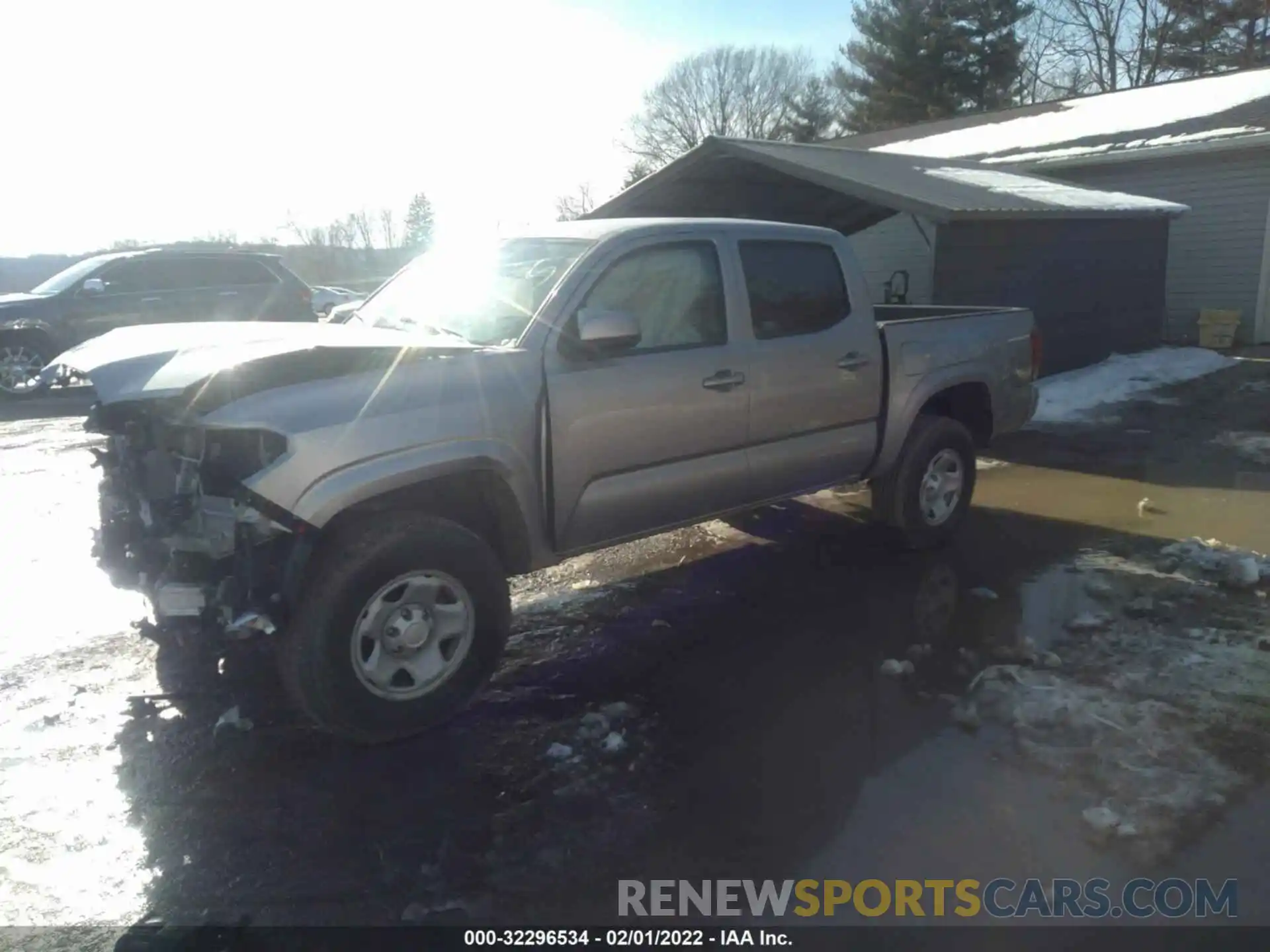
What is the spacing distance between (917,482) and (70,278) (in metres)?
13.2

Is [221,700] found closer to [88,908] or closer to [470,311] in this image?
[88,908]

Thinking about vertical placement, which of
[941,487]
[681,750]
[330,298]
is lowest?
[681,750]

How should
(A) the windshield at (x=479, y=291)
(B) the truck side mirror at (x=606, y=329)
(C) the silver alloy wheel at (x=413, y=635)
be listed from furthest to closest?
1. (A) the windshield at (x=479, y=291)
2. (B) the truck side mirror at (x=606, y=329)
3. (C) the silver alloy wheel at (x=413, y=635)

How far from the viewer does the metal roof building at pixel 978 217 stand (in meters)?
11.2

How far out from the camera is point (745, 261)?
5.39 metres

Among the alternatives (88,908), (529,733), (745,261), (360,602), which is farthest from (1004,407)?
(88,908)

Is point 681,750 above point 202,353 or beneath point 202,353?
beneath

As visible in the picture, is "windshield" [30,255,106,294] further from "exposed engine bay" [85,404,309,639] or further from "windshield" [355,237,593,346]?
"exposed engine bay" [85,404,309,639]

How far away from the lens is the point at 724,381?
16.8ft

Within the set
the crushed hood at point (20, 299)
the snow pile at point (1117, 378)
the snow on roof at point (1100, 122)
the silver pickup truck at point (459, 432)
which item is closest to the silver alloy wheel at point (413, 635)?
the silver pickup truck at point (459, 432)

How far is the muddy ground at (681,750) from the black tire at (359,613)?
6.7 inches

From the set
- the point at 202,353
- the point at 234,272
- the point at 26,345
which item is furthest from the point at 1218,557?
the point at 26,345

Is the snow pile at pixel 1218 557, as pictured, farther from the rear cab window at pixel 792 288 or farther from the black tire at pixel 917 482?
the rear cab window at pixel 792 288

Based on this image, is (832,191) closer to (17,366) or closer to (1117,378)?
(1117,378)
